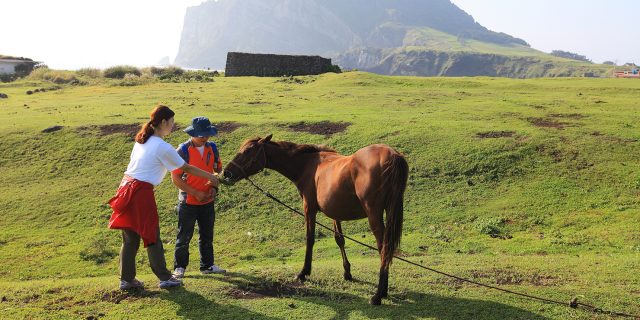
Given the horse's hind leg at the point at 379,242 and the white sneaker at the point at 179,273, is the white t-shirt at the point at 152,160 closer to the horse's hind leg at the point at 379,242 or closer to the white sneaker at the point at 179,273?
the white sneaker at the point at 179,273

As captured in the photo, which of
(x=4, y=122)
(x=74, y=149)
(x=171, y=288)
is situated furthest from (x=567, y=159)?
(x=4, y=122)

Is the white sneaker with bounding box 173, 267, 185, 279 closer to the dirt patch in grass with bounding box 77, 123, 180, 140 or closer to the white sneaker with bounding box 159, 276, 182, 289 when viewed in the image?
the white sneaker with bounding box 159, 276, 182, 289

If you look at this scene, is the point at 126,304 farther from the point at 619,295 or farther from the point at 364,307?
the point at 619,295

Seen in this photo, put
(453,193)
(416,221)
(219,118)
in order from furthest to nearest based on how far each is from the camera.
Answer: (219,118) < (453,193) < (416,221)

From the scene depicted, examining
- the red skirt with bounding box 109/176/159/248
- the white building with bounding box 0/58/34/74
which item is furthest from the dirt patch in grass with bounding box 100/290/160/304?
the white building with bounding box 0/58/34/74

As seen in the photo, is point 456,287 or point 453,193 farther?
point 453,193

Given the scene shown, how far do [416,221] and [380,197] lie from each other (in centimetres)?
596

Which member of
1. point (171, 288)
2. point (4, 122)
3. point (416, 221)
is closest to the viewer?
point (171, 288)

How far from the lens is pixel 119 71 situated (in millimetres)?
49469

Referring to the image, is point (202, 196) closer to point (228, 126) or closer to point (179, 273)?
point (179, 273)

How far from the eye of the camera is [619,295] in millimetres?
7000

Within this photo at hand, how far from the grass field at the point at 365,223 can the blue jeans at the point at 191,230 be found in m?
0.33

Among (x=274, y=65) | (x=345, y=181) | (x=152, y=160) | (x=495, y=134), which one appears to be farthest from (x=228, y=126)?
(x=274, y=65)

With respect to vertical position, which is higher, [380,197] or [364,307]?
[380,197]
